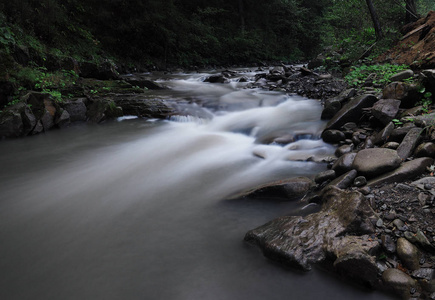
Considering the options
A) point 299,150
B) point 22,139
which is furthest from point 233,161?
point 22,139

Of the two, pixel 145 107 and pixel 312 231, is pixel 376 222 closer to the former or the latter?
pixel 312 231

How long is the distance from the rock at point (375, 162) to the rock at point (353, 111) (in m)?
1.71

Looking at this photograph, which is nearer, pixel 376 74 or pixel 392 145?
pixel 392 145

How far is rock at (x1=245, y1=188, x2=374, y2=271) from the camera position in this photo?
7.59 ft

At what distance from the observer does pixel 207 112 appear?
7812 millimetres

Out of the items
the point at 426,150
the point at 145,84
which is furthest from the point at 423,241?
the point at 145,84

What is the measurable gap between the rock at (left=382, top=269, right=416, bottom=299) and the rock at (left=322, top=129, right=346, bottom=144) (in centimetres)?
306

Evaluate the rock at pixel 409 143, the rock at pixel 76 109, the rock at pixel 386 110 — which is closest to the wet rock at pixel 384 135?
the rock at pixel 386 110

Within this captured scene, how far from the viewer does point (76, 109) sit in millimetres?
6793

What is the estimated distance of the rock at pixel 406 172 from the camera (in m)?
2.83

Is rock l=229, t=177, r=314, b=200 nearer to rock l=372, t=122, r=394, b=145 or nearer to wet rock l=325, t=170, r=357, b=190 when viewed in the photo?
wet rock l=325, t=170, r=357, b=190

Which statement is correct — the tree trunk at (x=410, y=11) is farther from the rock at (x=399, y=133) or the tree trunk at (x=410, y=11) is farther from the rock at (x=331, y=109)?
the rock at (x=399, y=133)

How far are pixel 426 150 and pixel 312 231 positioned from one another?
1743 mm

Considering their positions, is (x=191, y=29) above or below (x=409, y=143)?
above
